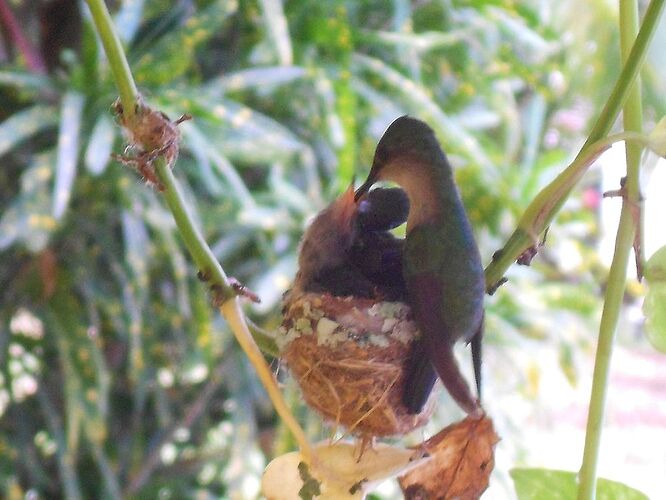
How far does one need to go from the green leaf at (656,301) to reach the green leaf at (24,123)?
86cm

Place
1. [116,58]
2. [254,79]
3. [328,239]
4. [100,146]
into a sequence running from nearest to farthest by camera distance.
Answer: [116,58], [328,239], [100,146], [254,79]

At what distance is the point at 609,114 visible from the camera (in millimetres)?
283

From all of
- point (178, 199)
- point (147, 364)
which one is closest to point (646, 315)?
point (178, 199)

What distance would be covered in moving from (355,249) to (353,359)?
14cm

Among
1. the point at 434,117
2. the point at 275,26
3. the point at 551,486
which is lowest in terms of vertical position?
the point at 551,486

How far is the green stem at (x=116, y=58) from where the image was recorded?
0.85 feet

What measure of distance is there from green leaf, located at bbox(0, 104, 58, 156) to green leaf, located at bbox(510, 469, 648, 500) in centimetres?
82

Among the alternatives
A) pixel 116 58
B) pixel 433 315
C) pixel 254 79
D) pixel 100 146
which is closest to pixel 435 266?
pixel 433 315

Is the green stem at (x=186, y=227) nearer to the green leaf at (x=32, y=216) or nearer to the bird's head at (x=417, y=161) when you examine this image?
the bird's head at (x=417, y=161)

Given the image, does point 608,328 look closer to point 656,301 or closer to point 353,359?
point 656,301

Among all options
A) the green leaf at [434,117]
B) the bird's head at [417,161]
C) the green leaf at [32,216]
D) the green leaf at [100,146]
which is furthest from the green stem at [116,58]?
the green leaf at [434,117]

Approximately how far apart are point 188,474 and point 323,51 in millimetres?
883

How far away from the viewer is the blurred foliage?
1.01 metres

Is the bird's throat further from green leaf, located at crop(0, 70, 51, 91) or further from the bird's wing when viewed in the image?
green leaf, located at crop(0, 70, 51, 91)
